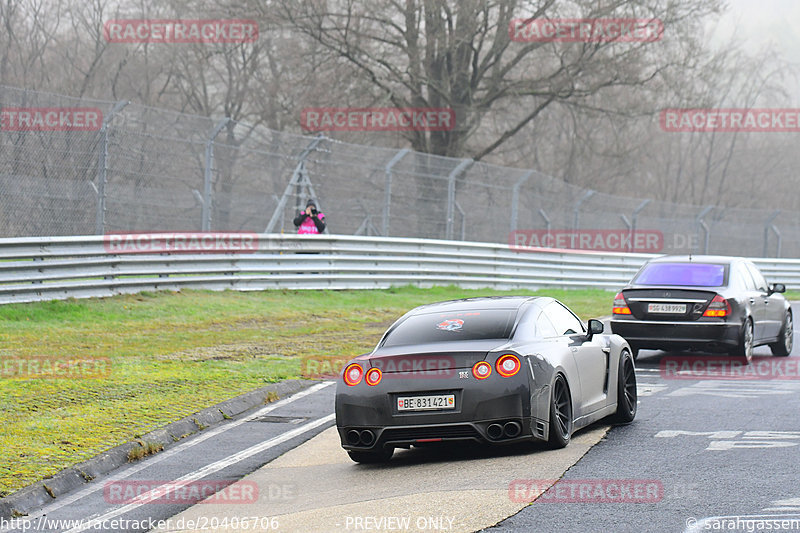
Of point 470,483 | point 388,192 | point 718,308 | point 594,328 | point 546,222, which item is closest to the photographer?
point 470,483

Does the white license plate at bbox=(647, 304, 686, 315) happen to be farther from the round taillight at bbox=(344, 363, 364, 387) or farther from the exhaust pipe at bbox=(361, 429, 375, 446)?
the exhaust pipe at bbox=(361, 429, 375, 446)

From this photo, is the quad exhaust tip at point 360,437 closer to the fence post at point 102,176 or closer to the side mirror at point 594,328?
the side mirror at point 594,328

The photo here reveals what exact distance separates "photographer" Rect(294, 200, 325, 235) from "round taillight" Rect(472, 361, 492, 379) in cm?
1309

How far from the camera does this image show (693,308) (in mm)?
14234

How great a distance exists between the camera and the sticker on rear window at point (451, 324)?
8.53 m

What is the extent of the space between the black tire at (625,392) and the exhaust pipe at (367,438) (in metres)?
2.62

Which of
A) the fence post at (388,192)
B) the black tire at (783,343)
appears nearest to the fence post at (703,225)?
the fence post at (388,192)

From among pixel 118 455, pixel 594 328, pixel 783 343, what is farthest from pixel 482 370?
pixel 783 343

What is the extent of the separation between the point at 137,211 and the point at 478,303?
9601mm

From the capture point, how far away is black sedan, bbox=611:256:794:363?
1417cm

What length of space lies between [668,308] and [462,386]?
23.3ft

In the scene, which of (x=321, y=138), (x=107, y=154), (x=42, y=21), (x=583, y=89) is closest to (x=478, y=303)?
(x=107, y=154)

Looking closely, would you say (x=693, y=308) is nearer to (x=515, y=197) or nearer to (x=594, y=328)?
(x=594, y=328)

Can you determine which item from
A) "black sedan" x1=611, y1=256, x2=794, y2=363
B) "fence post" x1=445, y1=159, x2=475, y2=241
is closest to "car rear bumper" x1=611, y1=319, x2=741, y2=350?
"black sedan" x1=611, y1=256, x2=794, y2=363
